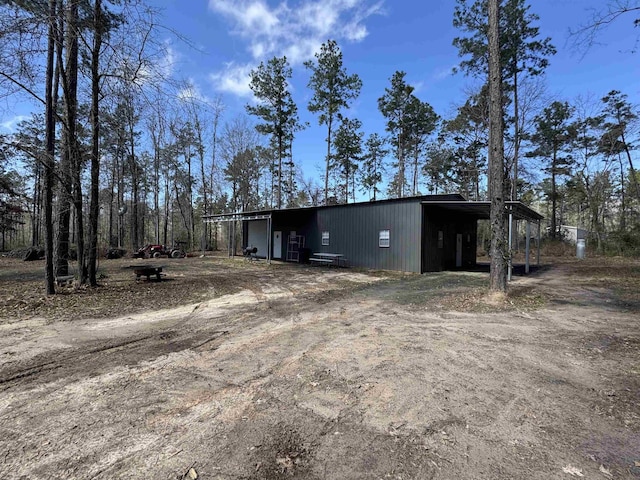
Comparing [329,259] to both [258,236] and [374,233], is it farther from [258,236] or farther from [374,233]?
[258,236]

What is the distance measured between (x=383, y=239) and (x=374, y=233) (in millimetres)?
552

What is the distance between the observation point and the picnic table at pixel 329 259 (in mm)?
16312

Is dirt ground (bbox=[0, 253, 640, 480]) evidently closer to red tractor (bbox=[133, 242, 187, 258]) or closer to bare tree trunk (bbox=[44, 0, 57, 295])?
bare tree trunk (bbox=[44, 0, 57, 295])

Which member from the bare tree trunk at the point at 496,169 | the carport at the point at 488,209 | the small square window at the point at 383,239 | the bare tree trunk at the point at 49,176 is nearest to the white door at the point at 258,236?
the small square window at the point at 383,239

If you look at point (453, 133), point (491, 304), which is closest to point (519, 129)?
point (453, 133)

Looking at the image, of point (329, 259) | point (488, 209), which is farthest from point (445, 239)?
point (329, 259)

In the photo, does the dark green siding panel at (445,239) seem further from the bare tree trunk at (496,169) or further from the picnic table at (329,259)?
the bare tree trunk at (496,169)

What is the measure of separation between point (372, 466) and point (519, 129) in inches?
912

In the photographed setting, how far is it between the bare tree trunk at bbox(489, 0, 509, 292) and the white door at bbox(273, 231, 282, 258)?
592 inches

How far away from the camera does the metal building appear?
13.3m

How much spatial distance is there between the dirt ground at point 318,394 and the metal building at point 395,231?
7281 millimetres

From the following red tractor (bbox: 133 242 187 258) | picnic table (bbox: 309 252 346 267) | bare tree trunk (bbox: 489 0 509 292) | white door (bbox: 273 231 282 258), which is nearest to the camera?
bare tree trunk (bbox: 489 0 509 292)

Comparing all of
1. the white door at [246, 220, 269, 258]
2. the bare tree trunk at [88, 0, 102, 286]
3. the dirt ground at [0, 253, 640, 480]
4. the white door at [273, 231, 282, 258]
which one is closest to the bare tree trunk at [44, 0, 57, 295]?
the bare tree trunk at [88, 0, 102, 286]

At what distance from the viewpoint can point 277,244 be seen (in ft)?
69.7
